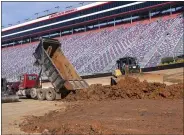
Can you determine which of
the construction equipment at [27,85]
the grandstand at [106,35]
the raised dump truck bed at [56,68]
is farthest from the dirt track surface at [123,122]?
the grandstand at [106,35]

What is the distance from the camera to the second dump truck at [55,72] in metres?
20.7

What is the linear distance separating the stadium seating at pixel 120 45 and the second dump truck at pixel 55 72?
17538 mm

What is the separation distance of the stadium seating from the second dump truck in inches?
690

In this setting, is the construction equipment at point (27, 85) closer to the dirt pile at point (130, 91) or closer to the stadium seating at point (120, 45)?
the dirt pile at point (130, 91)

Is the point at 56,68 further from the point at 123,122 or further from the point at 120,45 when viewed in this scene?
the point at 120,45

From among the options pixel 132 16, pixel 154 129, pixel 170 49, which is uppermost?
pixel 132 16

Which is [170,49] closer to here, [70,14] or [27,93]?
[27,93]

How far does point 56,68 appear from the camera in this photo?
20797mm

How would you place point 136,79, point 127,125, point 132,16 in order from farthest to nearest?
point 132,16 < point 136,79 < point 127,125

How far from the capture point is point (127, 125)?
31.8 feet

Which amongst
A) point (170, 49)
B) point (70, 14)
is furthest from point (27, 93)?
point (70, 14)

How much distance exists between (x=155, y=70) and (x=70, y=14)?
111 ft

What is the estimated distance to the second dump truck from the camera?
20.7 metres

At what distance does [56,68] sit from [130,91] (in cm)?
548
